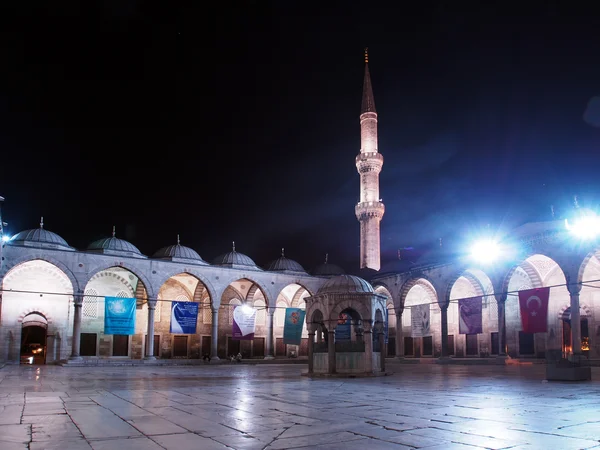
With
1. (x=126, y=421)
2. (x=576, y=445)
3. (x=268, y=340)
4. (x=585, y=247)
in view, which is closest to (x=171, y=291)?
(x=268, y=340)

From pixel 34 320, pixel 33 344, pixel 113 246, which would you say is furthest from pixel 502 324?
pixel 33 344

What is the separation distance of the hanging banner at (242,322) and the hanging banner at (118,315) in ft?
20.0

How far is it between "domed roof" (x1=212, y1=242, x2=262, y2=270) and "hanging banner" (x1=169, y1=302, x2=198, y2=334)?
6150 millimetres

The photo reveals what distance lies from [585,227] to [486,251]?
548cm

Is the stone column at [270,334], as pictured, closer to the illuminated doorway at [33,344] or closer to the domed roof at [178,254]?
the domed roof at [178,254]

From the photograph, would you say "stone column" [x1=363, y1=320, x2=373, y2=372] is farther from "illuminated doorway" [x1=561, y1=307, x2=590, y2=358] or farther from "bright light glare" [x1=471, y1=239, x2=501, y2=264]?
"illuminated doorway" [x1=561, y1=307, x2=590, y2=358]

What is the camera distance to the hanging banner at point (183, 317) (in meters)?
29.3

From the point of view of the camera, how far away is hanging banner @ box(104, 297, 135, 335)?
89.0 feet

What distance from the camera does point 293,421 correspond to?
6.23 m

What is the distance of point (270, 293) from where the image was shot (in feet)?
111

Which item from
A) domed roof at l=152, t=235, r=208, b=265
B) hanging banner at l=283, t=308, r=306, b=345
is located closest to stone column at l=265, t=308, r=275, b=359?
hanging banner at l=283, t=308, r=306, b=345

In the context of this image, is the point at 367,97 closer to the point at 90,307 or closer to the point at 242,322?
the point at 242,322

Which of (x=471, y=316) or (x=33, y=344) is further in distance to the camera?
(x=33, y=344)

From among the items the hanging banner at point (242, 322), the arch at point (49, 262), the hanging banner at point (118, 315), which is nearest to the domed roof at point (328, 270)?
the hanging banner at point (242, 322)
